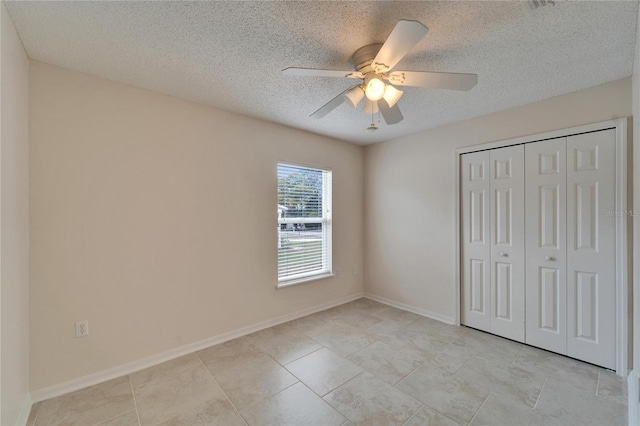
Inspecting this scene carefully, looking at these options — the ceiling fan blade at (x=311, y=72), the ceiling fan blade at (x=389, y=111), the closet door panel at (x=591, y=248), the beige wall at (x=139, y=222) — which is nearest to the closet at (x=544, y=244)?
the closet door panel at (x=591, y=248)

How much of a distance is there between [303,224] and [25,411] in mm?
2764

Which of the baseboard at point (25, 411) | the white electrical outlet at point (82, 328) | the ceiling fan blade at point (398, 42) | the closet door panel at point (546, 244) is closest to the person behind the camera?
the ceiling fan blade at point (398, 42)

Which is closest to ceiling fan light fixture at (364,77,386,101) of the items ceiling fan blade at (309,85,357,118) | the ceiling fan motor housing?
the ceiling fan motor housing

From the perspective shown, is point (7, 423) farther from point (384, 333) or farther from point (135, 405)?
point (384, 333)

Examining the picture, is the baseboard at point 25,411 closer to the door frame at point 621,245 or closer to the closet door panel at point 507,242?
the closet door panel at point 507,242

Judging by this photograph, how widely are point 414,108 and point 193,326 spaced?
3108 mm

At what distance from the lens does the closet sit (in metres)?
2.30

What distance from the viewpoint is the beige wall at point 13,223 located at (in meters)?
1.44

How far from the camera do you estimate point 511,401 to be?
190 centimetres

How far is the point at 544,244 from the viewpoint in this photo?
261cm

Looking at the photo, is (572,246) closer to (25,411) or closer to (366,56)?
(366,56)

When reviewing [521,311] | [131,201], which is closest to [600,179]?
[521,311]

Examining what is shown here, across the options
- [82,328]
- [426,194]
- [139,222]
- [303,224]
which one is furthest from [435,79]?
[82,328]

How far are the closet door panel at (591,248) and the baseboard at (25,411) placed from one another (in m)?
4.20
